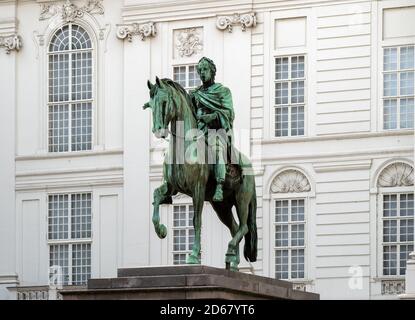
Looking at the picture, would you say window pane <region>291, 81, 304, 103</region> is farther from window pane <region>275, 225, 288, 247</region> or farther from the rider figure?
the rider figure

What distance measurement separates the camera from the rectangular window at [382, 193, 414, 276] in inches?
1272

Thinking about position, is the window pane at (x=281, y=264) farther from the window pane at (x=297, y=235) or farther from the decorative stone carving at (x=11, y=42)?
the decorative stone carving at (x=11, y=42)

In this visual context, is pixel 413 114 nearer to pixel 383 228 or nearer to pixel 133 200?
pixel 383 228

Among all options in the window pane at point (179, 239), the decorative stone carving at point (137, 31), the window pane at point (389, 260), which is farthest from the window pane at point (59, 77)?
the window pane at point (389, 260)

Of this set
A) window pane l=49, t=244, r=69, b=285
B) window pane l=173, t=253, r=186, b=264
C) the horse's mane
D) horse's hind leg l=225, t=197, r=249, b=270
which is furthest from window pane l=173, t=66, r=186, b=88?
the horse's mane

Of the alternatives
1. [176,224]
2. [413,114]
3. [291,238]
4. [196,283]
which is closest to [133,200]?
[176,224]

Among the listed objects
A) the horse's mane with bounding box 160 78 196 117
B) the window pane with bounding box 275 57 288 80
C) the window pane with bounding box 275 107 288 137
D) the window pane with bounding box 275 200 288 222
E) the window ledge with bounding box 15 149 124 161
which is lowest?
the window pane with bounding box 275 200 288 222

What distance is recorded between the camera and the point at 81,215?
35.5m

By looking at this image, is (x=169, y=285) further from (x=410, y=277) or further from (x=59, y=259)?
(x=59, y=259)

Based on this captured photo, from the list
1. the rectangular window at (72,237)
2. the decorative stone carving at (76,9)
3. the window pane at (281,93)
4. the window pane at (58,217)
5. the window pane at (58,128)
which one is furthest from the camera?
the decorative stone carving at (76,9)

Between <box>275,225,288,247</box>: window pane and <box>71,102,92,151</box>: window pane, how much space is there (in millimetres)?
4388

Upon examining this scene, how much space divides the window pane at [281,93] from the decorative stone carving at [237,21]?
123 centimetres

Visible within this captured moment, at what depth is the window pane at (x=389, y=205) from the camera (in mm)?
32688

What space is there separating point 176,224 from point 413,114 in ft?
15.9
